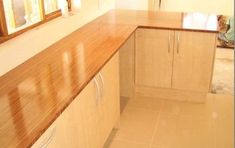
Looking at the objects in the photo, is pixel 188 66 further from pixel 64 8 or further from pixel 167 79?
pixel 64 8

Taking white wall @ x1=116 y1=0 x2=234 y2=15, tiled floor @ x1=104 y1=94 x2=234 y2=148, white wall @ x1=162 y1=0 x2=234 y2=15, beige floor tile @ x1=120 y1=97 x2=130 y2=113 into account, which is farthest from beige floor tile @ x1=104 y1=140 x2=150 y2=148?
white wall @ x1=162 y1=0 x2=234 y2=15

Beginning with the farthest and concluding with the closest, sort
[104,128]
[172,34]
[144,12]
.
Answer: [144,12] → [172,34] → [104,128]

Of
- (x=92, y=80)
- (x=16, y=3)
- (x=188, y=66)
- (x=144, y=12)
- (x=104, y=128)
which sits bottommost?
(x=104, y=128)

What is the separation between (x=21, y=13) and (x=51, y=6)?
1.39ft

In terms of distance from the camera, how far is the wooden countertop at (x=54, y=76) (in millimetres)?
1285

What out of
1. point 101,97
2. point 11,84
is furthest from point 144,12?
point 11,84

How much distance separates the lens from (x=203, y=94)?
10.00 feet

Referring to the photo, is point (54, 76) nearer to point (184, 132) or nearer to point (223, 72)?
point (184, 132)

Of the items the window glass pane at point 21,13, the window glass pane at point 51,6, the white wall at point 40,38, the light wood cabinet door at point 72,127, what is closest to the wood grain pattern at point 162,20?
the white wall at point 40,38

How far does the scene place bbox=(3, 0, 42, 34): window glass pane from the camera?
1.81 m

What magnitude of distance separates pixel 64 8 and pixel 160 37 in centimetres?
97

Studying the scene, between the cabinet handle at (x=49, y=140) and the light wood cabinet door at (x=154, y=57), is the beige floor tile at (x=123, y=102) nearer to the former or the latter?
the light wood cabinet door at (x=154, y=57)

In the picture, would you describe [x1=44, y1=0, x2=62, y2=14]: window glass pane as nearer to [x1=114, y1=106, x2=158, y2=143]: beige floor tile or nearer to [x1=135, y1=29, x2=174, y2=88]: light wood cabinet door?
[x1=135, y1=29, x2=174, y2=88]: light wood cabinet door

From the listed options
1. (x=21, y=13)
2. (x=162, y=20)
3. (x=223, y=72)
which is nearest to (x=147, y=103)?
(x=162, y=20)
